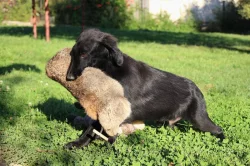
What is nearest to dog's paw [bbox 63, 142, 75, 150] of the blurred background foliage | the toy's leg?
the toy's leg

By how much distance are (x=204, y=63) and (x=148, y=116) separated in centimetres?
731

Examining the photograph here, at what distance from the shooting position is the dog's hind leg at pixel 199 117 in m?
4.92

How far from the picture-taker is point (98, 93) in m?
4.40

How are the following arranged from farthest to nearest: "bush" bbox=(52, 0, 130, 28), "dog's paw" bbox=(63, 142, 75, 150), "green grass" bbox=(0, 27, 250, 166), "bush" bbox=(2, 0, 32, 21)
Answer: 1. "bush" bbox=(2, 0, 32, 21)
2. "bush" bbox=(52, 0, 130, 28)
3. "dog's paw" bbox=(63, 142, 75, 150)
4. "green grass" bbox=(0, 27, 250, 166)

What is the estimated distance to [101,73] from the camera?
446cm

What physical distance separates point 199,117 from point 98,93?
129 cm

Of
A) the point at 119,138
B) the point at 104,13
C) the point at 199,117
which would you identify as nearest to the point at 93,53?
the point at 119,138

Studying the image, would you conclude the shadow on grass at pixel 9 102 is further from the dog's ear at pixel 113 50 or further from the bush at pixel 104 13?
the bush at pixel 104 13

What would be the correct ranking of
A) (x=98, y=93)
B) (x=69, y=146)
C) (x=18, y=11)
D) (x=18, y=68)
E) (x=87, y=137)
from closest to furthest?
(x=98, y=93)
(x=69, y=146)
(x=87, y=137)
(x=18, y=68)
(x=18, y=11)

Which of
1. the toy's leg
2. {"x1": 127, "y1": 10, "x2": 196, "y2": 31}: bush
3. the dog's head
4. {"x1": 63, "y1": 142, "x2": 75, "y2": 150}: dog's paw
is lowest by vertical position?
{"x1": 63, "y1": 142, "x2": 75, "y2": 150}: dog's paw

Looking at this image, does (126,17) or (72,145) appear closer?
(72,145)

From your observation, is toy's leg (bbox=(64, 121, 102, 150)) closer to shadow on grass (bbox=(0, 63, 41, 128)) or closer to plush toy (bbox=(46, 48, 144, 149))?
plush toy (bbox=(46, 48, 144, 149))

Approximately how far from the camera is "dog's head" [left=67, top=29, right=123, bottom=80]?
4426 millimetres

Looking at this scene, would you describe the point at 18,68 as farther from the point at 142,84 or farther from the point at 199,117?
the point at 199,117
